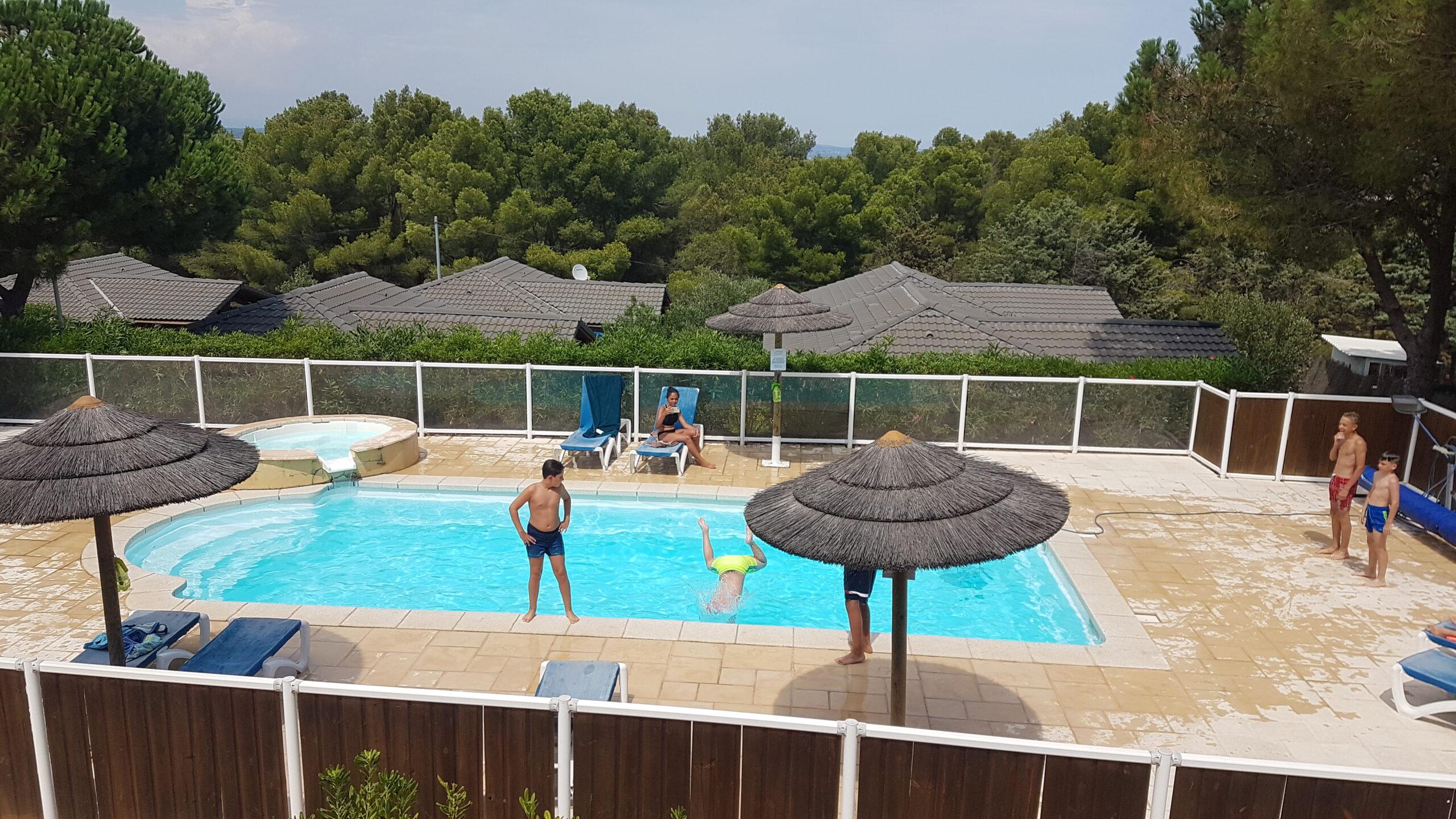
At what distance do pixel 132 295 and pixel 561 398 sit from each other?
16471 mm

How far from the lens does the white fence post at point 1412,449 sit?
11.5 meters

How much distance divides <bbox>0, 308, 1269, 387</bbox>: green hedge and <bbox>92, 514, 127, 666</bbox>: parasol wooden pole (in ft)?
26.5

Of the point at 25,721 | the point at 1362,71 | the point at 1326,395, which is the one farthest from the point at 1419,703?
the point at 25,721

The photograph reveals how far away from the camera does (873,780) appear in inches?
173

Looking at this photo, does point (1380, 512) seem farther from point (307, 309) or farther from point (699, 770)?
point (307, 309)

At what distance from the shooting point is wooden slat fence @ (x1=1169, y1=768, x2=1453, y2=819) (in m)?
4.09

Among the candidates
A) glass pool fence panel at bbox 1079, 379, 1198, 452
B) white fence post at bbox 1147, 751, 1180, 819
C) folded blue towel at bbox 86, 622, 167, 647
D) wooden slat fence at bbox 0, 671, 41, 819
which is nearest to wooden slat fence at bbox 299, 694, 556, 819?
wooden slat fence at bbox 0, 671, 41, 819

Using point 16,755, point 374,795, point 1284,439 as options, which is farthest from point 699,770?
point 1284,439

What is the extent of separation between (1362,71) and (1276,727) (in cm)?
818

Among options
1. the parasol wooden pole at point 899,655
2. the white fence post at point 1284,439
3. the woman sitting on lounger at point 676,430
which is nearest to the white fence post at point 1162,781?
the parasol wooden pole at point 899,655

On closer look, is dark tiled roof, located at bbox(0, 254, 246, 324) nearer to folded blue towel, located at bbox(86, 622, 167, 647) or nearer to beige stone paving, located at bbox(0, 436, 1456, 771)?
beige stone paving, located at bbox(0, 436, 1456, 771)

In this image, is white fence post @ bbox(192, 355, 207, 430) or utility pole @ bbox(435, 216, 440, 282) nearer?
white fence post @ bbox(192, 355, 207, 430)

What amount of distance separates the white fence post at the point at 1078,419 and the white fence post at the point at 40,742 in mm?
12034

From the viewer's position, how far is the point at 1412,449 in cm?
1164
